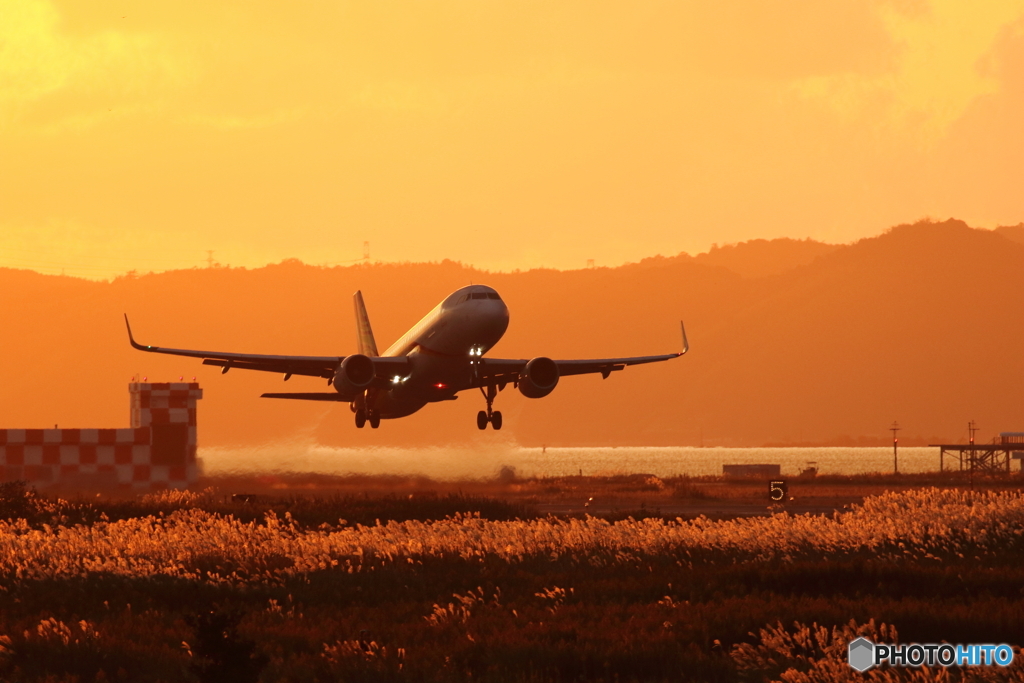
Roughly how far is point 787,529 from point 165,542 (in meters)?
15.3

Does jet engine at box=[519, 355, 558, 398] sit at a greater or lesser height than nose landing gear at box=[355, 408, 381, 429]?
greater

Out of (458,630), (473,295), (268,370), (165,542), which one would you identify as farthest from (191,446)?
(458,630)

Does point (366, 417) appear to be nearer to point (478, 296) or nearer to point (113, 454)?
point (478, 296)

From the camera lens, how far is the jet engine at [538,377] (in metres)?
47.7

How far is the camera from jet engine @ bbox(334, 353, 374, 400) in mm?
47250

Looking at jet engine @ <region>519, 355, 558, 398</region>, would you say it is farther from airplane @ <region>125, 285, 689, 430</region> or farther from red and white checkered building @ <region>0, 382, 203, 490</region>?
red and white checkered building @ <region>0, 382, 203, 490</region>

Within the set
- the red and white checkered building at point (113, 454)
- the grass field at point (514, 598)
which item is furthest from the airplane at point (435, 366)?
the red and white checkered building at point (113, 454)

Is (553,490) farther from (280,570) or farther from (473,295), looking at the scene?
(280,570)

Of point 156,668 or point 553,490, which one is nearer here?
point 156,668

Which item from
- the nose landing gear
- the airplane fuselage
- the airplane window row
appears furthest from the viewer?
the nose landing gear

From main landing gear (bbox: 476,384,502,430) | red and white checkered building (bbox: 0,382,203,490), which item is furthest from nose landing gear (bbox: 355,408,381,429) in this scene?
red and white checkered building (bbox: 0,382,203,490)

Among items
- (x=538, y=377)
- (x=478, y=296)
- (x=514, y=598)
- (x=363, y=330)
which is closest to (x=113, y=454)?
(x=363, y=330)

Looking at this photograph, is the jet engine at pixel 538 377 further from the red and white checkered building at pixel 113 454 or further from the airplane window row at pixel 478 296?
the red and white checkered building at pixel 113 454

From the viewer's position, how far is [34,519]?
143ft
